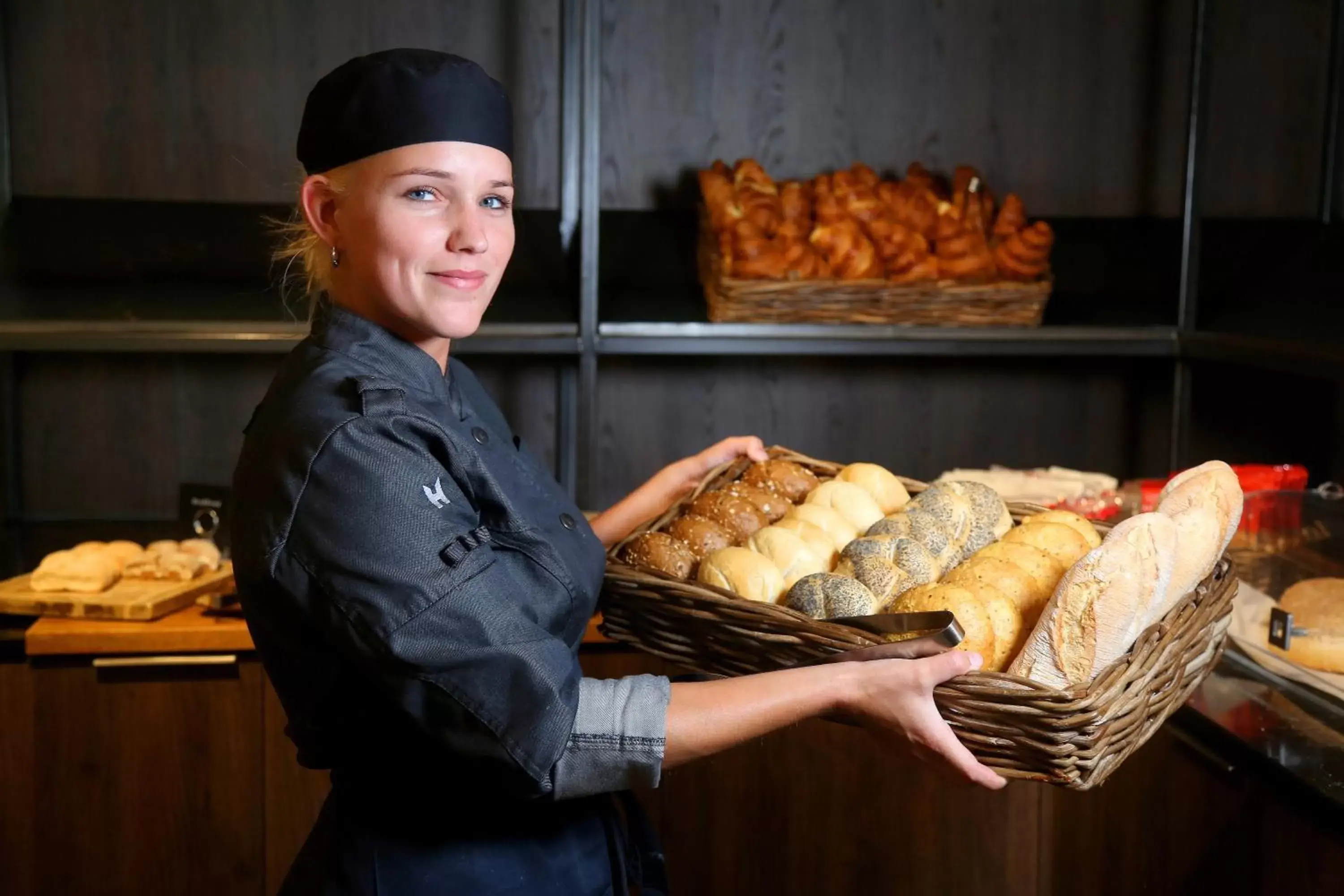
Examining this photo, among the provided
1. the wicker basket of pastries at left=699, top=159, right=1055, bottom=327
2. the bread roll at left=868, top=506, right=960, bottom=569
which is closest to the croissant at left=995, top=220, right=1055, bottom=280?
the wicker basket of pastries at left=699, top=159, right=1055, bottom=327

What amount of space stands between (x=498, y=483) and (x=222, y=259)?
69.6 inches

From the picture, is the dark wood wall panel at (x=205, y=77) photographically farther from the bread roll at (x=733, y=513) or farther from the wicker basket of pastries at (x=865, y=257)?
the bread roll at (x=733, y=513)

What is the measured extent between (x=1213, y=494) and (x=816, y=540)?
1.38ft

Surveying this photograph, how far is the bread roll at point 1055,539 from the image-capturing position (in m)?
1.40

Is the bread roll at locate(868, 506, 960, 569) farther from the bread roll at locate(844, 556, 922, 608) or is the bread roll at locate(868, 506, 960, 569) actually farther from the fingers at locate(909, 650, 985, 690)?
the fingers at locate(909, 650, 985, 690)

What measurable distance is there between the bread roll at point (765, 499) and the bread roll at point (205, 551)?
1.14 metres

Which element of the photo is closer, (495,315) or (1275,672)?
(1275,672)

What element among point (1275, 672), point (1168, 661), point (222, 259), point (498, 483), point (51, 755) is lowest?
point (51, 755)

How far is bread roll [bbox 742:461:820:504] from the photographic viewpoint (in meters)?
1.65

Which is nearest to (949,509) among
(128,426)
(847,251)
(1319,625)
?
(1319,625)

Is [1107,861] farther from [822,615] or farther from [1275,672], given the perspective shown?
[822,615]

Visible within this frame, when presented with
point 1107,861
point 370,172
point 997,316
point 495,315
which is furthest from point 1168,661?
point 495,315

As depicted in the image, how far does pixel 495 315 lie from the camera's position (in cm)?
257

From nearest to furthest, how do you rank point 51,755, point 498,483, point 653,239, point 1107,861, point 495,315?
point 498,483 → point 1107,861 → point 51,755 → point 495,315 → point 653,239
